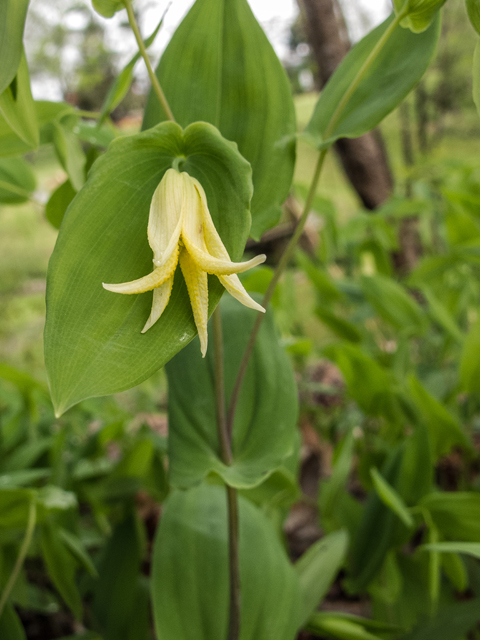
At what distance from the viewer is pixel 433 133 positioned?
251cm

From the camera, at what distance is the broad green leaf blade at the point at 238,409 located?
0.37 m

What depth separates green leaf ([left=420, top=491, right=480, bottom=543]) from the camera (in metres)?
0.47

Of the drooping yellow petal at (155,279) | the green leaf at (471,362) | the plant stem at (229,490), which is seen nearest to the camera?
the drooping yellow petal at (155,279)

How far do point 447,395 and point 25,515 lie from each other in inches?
23.6

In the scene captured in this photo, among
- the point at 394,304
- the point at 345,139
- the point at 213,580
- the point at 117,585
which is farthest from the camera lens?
the point at 345,139

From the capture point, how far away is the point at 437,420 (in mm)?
559

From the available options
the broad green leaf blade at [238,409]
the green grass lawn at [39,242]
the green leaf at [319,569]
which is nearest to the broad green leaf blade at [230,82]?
the broad green leaf blade at [238,409]

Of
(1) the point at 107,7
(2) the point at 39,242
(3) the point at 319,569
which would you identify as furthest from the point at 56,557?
(2) the point at 39,242

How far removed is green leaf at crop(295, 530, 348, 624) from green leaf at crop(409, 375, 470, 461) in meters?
0.16

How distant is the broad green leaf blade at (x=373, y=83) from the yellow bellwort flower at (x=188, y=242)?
0.36 feet

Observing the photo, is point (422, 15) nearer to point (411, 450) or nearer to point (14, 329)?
point (411, 450)

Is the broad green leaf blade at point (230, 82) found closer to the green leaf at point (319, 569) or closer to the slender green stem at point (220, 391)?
the slender green stem at point (220, 391)

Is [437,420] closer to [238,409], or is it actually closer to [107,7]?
[238,409]

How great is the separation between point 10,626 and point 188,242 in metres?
0.47
